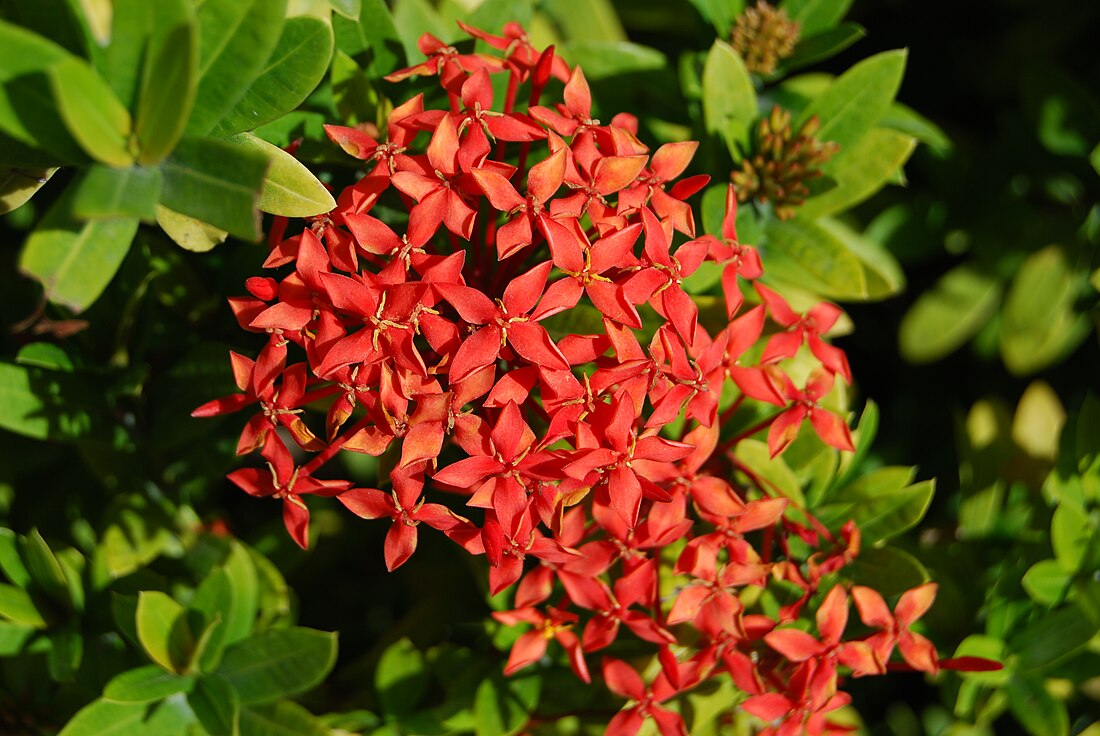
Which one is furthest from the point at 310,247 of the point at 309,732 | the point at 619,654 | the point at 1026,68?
the point at 1026,68

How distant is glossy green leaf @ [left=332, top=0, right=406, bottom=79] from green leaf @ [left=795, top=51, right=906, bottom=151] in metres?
0.64

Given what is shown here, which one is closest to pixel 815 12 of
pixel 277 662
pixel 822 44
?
pixel 822 44

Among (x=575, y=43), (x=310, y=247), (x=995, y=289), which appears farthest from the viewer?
(x=995, y=289)

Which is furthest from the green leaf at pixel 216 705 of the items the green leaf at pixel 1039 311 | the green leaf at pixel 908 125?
the green leaf at pixel 1039 311

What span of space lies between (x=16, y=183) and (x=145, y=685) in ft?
2.12

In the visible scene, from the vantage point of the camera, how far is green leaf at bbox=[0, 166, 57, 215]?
1.09m

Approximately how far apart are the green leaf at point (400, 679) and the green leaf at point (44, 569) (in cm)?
46

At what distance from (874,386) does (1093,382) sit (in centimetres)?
45

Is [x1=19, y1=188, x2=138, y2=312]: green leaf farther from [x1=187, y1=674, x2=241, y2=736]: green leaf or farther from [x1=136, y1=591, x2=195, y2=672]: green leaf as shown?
[x1=187, y1=674, x2=241, y2=736]: green leaf

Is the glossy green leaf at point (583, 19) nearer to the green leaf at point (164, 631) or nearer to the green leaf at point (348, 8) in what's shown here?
the green leaf at point (348, 8)

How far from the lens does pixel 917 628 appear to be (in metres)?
1.49

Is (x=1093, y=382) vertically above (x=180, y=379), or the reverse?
(x=180, y=379)

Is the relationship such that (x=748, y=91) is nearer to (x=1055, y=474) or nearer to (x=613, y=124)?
(x=613, y=124)

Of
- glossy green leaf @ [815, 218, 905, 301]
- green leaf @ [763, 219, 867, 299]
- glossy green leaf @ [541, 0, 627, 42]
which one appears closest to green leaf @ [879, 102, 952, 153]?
glossy green leaf @ [815, 218, 905, 301]
